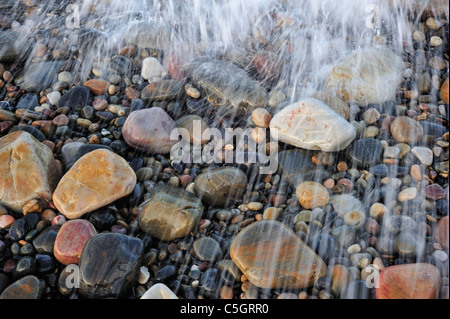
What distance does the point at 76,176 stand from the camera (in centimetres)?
223

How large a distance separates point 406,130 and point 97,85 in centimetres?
220

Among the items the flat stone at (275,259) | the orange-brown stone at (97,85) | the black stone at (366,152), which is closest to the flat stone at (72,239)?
the flat stone at (275,259)

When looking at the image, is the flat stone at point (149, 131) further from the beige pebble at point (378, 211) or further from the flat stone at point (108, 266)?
the beige pebble at point (378, 211)

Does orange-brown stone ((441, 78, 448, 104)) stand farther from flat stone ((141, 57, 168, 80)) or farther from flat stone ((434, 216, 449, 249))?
flat stone ((141, 57, 168, 80))

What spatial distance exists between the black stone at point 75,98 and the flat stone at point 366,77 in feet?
5.78

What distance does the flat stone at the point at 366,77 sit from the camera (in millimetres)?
2729

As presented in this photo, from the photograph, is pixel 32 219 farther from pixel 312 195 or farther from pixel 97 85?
pixel 312 195

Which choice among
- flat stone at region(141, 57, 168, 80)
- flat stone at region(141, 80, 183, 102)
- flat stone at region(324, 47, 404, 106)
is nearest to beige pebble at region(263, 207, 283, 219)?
flat stone at region(324, 47, 404, 106)

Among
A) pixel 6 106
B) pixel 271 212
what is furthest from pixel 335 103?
pixel 6 106

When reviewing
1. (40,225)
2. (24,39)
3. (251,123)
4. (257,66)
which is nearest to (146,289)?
(40,225)

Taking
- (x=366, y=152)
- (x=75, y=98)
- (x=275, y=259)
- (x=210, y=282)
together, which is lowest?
(x=210, y=282)

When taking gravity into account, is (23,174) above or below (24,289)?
above

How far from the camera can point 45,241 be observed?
2.06m

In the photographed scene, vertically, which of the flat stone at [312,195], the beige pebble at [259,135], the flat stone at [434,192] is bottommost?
the flat stone at [312,195]
